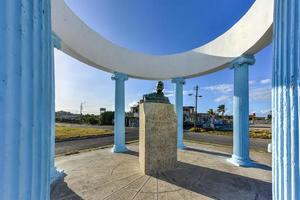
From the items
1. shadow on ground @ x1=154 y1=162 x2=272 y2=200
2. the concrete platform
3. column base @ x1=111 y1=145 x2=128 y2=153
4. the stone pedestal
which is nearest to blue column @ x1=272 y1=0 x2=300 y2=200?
shadow on ground @ x1=154 y1=162 x2=272 y2=200

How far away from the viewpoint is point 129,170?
6.32 metres

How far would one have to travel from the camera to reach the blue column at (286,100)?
200cm

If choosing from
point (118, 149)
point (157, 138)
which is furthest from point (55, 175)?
point (118, 149)

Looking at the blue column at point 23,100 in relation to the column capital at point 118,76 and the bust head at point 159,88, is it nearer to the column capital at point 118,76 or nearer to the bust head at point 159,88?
the bust head at point 159,88

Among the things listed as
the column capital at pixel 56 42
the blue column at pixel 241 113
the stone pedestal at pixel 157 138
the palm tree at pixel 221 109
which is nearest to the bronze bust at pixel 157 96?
the stone pedestal at pixel 157 138

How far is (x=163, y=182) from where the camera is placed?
5.30 m

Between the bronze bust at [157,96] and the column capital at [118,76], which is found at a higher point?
the column capital at [118,76]

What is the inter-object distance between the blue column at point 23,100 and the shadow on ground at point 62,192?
3145 mm

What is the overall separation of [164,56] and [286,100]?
28.8 ft

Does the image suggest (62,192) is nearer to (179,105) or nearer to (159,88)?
(159,88)

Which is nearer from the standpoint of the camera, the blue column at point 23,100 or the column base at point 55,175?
the blue column at point 23,100

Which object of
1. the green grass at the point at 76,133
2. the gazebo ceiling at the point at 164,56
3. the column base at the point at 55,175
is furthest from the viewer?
the green grass at the point at 76,133

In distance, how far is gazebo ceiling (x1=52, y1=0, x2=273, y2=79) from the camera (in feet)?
19.1

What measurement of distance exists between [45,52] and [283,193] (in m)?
3.59
